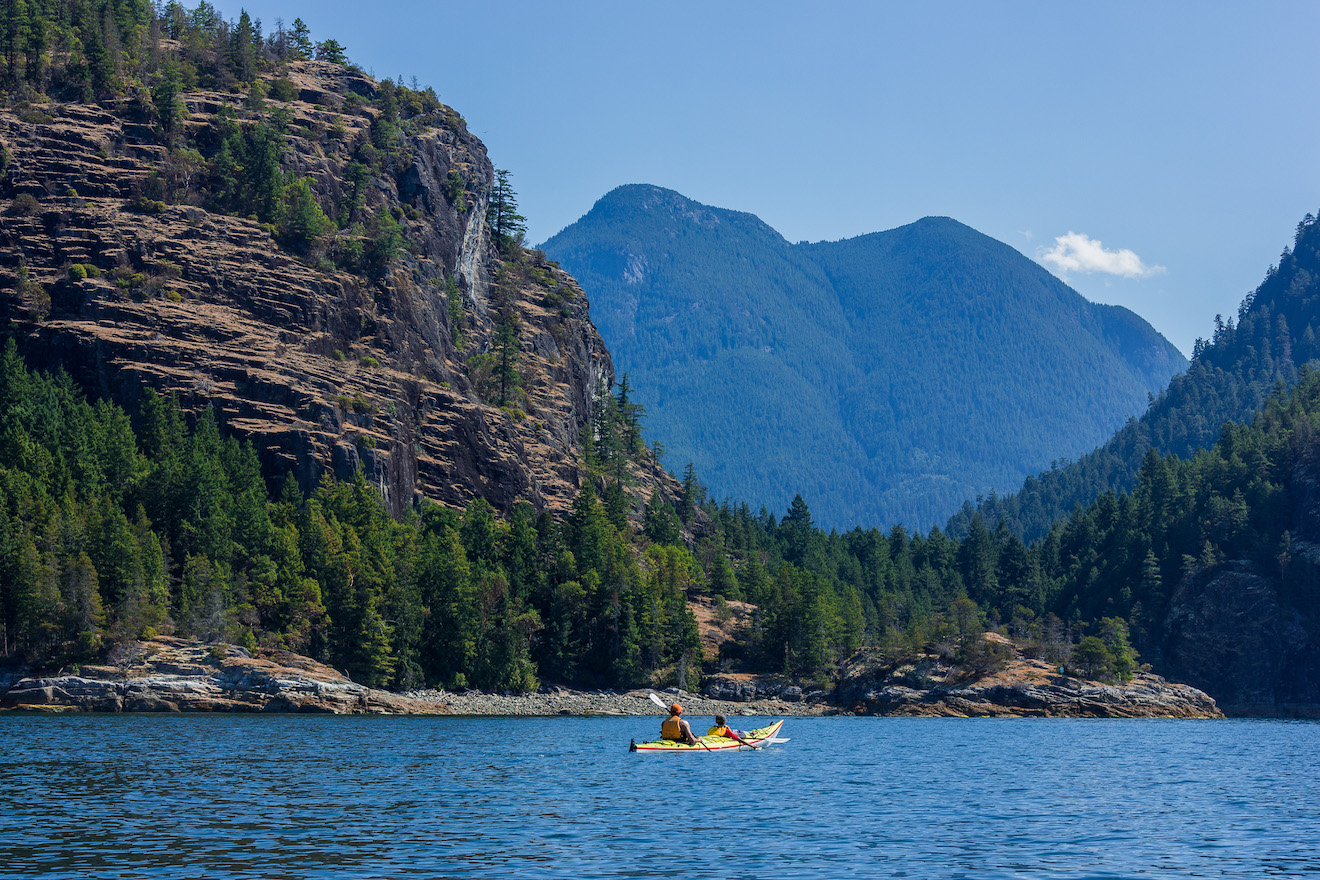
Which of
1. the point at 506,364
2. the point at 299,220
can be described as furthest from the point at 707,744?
the point at 506,364

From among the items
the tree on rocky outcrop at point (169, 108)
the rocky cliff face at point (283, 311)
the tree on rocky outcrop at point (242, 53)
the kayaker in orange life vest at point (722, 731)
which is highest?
the tree on rocky outcrop at point (242, 53)

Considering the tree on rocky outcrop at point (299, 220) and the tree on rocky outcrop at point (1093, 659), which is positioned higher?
the tree on rocky outcrop at point (299, 220)

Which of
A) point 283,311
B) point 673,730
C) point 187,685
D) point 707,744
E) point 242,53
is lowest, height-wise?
point 707,744

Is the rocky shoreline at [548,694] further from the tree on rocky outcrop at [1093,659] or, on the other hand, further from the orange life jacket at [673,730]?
the orange life jacket at [673,730]

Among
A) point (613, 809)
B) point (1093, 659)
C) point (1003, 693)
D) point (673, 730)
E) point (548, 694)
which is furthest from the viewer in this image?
point (1093, 659)

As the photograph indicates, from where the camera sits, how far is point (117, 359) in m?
127

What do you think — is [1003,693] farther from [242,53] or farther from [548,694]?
[242,53]

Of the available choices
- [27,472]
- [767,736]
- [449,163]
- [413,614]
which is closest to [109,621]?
[27,472]

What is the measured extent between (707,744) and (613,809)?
79.5 feet

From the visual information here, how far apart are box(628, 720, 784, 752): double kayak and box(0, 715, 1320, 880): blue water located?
825mm

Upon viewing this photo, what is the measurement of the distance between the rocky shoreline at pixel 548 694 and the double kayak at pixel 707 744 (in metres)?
41.7

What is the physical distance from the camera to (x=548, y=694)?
12400 centimetres

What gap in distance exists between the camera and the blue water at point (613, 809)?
96.1 ft

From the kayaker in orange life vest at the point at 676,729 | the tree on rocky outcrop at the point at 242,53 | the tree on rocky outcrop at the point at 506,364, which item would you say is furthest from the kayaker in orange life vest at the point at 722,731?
the tree on rocky outcrop at the point at 242,53
